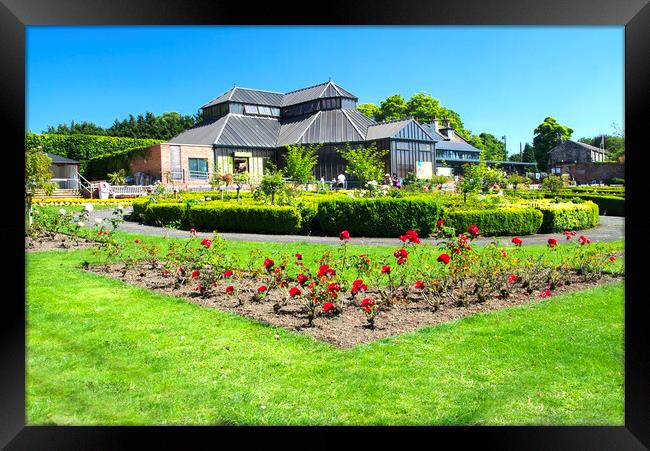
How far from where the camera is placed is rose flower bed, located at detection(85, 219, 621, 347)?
14.9 feet

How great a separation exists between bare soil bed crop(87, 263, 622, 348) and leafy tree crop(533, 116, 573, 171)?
43.1 meters

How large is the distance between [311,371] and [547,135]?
49152 millimetres

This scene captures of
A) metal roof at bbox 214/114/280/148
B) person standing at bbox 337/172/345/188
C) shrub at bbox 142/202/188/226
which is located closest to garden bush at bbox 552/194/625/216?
person standing at bbox 337/172/345/188

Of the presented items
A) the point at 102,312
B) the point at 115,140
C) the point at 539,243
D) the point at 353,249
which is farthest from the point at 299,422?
the point at 115,140

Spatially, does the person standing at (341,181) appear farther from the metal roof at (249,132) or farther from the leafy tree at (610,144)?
the leafy tree at (610,144)

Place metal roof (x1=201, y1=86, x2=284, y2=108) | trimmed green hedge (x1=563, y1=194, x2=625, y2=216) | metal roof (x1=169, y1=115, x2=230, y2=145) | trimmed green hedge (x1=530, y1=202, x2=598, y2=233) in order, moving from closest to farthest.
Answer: trimmed green hedge (x1=530, y1=202, x2=598, y2=233)
trimmed green hedge (x1=563, y1=194, x2=625, y2=216)
metal roof (x1=169, y1=115, x2=230, y2=145)
metal roof (x1=201, y1=86, x2=284, y2=108)

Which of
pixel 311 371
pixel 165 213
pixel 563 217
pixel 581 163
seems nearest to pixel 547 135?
pixel 581 163

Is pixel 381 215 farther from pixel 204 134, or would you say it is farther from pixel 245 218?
pixel 204 134

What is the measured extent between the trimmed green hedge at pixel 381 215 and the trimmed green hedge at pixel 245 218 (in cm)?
78

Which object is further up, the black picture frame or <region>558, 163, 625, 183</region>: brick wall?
<region>558, 163, 625, 183</region>: brick wall

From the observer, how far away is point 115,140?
119 feet

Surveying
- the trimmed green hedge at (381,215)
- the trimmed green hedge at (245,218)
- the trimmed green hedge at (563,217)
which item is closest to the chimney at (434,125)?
the trimmed green hedge at (563,217)

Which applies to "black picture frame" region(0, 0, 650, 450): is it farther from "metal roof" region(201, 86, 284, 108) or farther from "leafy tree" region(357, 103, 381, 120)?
"leafy tree" region(357, 103, 381, 120)

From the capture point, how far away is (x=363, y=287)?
456 cm
